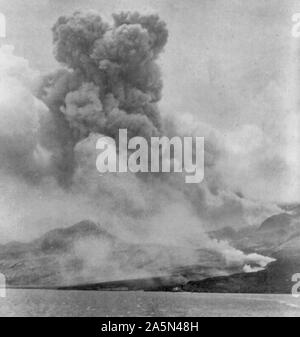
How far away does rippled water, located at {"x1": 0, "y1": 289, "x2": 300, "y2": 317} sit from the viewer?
2114 centimetres

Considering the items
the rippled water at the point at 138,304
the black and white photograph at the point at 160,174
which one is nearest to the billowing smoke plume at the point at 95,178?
the black and white photograph at the point at 160,174

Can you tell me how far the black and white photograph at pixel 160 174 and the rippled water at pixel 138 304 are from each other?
10cm

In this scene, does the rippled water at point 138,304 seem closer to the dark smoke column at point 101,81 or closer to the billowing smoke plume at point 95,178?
the billowing smoke plume at point 95,178

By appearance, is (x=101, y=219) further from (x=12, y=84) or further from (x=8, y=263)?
(x=12, y=84)

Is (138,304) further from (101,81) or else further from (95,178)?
(101,81)

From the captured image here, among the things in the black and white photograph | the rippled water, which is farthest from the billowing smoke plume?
the rippled water

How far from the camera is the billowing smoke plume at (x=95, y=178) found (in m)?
21.3

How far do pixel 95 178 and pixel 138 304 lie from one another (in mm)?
5690

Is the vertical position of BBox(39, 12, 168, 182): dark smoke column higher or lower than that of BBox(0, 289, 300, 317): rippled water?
higher

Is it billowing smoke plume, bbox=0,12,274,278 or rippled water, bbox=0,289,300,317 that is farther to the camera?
billowing smoke plume, bbox=0,12,274,278

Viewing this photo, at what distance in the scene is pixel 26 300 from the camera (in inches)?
878

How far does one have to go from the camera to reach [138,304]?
24.0 meters

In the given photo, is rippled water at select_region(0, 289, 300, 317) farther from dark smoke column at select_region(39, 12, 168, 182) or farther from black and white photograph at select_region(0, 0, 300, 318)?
dark smoke column at select_region(39, 12, 168, 182)

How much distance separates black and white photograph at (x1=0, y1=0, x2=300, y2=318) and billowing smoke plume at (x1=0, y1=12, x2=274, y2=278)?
0.06m
